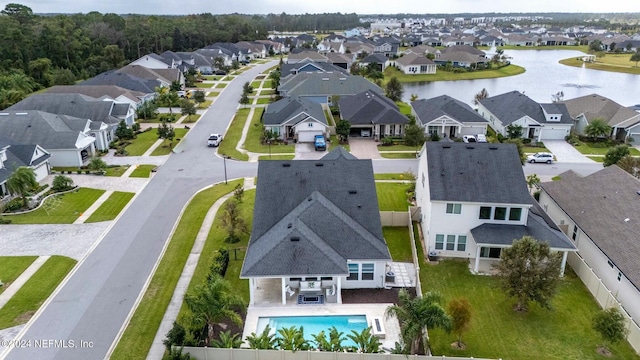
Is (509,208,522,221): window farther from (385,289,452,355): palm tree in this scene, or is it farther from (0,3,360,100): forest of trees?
(0,3,360,100): forest of trees

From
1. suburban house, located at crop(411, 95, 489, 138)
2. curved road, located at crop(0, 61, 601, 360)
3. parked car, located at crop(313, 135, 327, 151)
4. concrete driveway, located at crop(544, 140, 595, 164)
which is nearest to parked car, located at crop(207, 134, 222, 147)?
curved road, located at crop(0, 61, 601, 360)

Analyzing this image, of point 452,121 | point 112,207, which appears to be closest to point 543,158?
point 452,121

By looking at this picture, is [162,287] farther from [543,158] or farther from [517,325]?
[543,158]

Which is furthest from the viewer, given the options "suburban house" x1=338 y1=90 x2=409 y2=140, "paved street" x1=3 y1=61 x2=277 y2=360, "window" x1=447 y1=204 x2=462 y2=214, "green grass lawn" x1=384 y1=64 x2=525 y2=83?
"green grass lawn" x1=384 y1=64 x2=525 y2=83

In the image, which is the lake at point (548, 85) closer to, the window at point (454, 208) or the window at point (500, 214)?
the window at point (500, 214)

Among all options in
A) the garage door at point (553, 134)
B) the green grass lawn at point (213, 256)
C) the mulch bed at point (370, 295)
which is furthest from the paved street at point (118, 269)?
the garage door at point (553, 134)
